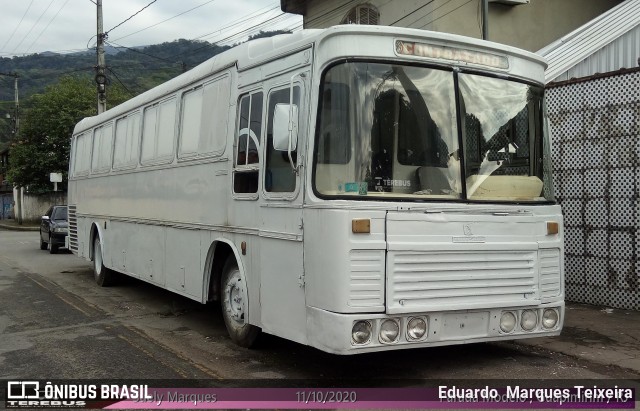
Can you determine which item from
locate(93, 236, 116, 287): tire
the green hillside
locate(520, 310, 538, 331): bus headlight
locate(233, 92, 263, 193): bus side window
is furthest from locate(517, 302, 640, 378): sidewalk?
the green hillside

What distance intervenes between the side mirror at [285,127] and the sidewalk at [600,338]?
374cm

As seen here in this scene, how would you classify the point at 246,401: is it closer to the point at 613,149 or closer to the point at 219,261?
the point at 219,261

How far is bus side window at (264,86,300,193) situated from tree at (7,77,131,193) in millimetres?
34793

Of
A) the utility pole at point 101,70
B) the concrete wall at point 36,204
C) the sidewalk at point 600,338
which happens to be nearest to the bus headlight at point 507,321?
the sidewalk at point 600,338

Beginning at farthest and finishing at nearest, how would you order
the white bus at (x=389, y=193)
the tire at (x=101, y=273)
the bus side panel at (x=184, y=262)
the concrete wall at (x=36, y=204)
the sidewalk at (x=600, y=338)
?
the concrete wall at (x=36, y=204) → the tire at (x=101, y=273) → the bus side panel at (x=184, y=262) → the sidewalk at (x=600, y=338) → the white bus at (x=389, y=193)

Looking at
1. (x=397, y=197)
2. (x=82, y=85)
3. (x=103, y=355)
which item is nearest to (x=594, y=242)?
(x=397, y=197)

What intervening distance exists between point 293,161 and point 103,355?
127 inches

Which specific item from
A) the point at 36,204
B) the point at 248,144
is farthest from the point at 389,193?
the point at 36,204

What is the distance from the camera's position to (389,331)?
521 cm

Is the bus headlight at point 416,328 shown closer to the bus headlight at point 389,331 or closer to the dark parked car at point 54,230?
the bus headlight at point 389,331

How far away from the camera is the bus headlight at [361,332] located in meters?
5.09

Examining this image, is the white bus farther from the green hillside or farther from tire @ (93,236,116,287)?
the green hillside

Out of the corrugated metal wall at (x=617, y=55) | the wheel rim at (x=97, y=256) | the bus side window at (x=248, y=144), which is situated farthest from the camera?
the wheel rim at (x=97, y=256)

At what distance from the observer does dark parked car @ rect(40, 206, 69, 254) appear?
20.5m
